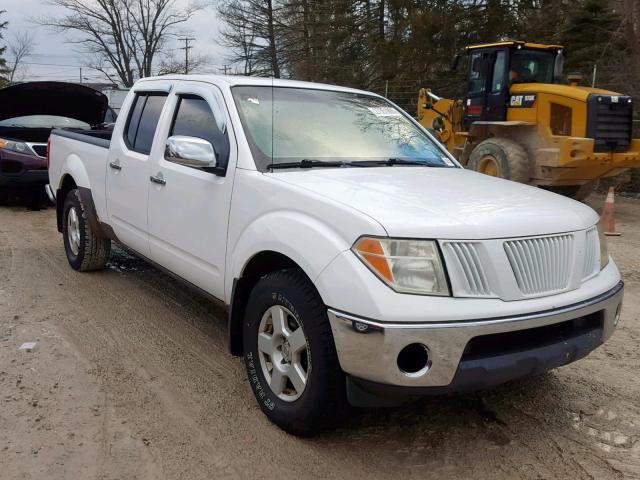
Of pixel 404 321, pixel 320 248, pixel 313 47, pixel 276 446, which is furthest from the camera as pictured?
pixel 313 47

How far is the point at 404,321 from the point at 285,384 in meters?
0.91

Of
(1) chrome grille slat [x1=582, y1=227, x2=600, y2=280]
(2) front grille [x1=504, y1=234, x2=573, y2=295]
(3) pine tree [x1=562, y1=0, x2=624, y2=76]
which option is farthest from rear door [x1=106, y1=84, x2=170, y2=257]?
(3) pine tree [x1=562, y1=0, x2=624, y2=76]

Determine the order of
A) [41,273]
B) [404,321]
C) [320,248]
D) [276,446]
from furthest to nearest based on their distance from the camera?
[41,273] < [276,446] < [320,248] < [404,321]

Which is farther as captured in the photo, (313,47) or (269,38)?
(269,38)

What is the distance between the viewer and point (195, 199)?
3873mm

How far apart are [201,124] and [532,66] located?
869 centimetres

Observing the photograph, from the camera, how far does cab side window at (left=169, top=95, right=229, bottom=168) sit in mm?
3742

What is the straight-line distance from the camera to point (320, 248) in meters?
2.79

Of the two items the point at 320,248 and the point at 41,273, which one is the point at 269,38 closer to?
the point at 41,273

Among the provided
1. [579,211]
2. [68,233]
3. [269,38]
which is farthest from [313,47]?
[579,211]

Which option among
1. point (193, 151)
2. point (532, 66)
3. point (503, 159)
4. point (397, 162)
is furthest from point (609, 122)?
point (193, 151)

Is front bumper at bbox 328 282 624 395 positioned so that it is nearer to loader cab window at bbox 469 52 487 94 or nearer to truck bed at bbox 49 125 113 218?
truck bed at bbox 49 125 113 218

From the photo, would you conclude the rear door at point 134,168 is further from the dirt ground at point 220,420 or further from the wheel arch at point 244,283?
the wheel arch at point 244,283

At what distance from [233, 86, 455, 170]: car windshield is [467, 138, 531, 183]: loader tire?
244 inches
